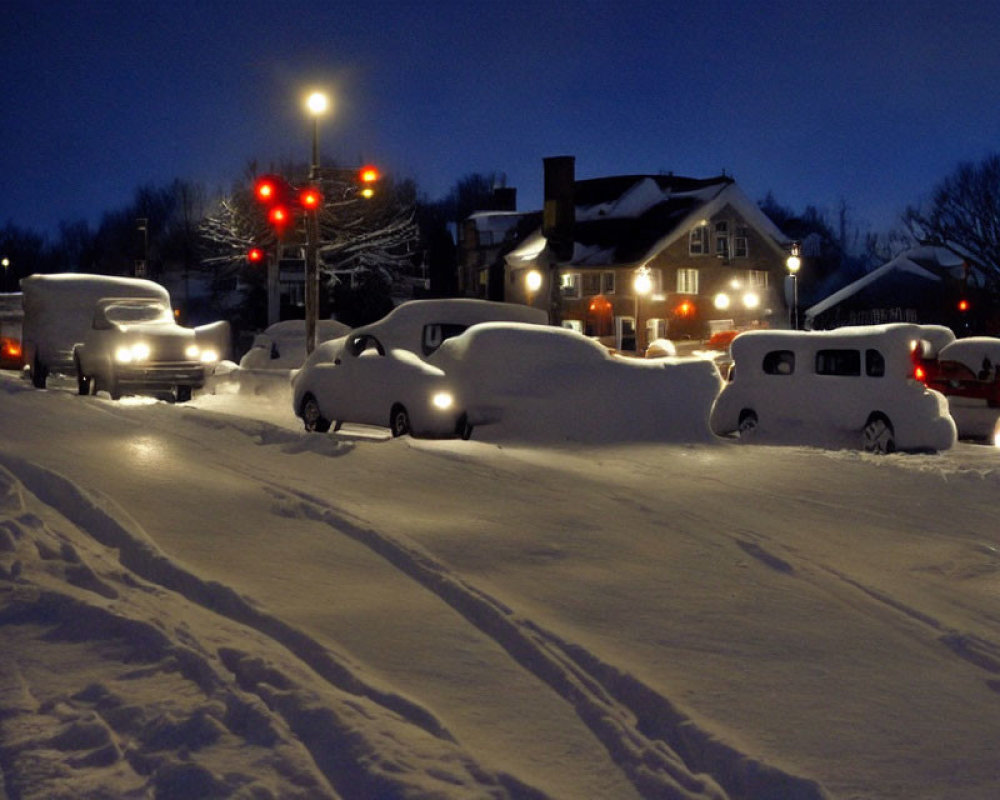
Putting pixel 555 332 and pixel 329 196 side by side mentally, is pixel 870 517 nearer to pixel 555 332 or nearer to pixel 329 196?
pixel 555 332

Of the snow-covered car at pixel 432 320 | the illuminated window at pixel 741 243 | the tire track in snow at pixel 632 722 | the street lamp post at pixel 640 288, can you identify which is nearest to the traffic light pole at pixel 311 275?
the snow-covered car at pixel 432 320

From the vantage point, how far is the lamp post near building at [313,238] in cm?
2377

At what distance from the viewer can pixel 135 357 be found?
22938mm

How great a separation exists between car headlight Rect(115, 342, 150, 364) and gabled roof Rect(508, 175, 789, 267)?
1499 inches

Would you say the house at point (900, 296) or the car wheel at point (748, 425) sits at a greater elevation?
the house at point (900, 296)

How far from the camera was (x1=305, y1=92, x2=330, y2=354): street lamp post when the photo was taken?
2378 cm

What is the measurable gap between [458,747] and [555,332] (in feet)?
39.1

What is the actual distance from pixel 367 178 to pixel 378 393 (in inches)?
297

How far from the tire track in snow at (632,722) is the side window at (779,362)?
10.9 meters

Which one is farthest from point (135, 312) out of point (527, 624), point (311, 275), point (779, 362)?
point (527, 624)

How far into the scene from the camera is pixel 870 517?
9656 millimetres

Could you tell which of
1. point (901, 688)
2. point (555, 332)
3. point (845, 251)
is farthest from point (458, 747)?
point (845, 251)

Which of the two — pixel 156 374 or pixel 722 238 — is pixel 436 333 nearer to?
pixel 156 374

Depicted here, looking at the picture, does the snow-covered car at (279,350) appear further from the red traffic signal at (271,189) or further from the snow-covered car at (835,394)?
the snow-covered car at (835,394)
